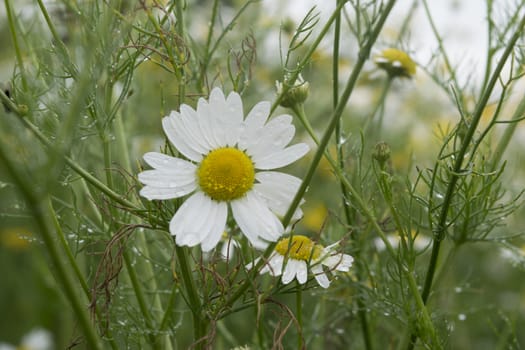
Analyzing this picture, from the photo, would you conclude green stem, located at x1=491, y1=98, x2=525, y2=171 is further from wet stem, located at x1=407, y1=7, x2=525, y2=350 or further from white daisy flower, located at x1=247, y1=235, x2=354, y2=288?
white daisy flower, located at x1=247, y1=235, x2=354, y2=288

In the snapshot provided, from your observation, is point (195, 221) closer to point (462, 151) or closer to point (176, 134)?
point (176, 134)

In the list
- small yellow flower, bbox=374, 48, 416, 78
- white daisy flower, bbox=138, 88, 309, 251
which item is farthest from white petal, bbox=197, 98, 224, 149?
small yellow flower, bbox=374, 48, 416, 78

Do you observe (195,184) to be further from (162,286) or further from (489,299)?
(489,299)

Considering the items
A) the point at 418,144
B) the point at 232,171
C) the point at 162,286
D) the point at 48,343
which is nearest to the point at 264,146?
the point at 232,171

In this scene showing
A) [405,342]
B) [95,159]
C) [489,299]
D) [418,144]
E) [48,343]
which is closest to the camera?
[405,342]

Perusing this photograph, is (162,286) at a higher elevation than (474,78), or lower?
lower

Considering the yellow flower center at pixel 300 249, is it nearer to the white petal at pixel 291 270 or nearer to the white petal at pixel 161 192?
the white petal at pixel 291 270

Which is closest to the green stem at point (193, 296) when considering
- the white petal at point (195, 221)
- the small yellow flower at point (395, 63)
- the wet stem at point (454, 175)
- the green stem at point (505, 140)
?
the white petal at point (195, 221)
